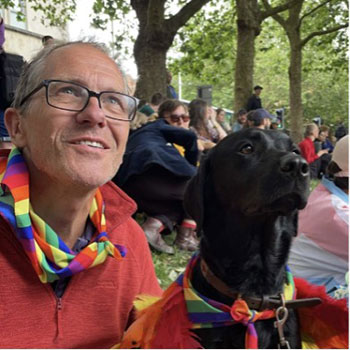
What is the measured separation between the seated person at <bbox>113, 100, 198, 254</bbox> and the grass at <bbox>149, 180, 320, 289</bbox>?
0.26 ft

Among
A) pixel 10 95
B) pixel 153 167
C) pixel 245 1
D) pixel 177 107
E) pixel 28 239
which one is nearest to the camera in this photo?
pixel 28 239

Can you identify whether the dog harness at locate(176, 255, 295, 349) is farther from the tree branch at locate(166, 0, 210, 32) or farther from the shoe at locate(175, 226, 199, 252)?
the tree branch at locate(166, 0, 210, 32)

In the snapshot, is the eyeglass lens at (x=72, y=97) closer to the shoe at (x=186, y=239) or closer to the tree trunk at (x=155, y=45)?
the shoe at (x=186, y=239)

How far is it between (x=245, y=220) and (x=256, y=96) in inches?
473

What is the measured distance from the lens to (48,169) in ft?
5.52

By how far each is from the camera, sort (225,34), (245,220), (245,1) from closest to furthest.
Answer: (245,220) < (245,1) < (225,34)

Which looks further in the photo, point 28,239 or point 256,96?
point 256,96

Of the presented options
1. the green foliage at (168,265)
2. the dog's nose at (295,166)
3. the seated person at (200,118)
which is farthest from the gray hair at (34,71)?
the seated person at (200,118)

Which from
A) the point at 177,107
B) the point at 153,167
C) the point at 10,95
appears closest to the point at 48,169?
the point at 10,95

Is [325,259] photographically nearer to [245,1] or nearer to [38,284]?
[38,284]

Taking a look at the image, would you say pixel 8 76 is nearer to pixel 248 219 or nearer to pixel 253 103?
pixel 248 219

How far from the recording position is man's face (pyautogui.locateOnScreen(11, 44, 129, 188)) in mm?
1667

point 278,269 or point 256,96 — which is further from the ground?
point 256,96

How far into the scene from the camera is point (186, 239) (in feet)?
15.8
